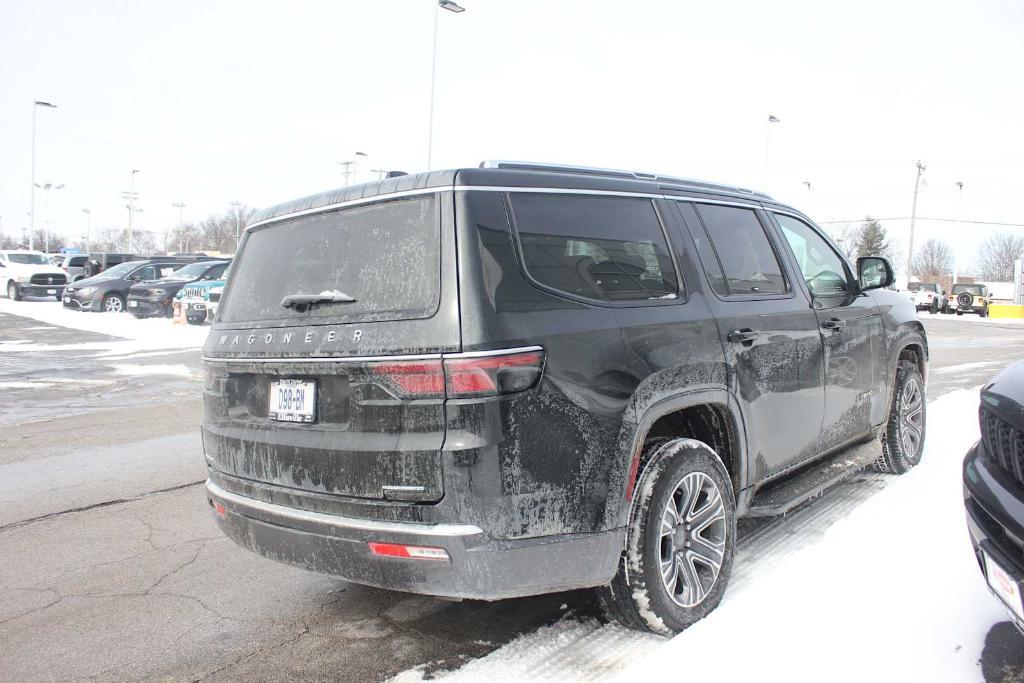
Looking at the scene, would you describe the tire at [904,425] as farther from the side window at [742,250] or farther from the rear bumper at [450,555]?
the rear bumper at [450,555]

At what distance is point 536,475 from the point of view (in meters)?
2.61

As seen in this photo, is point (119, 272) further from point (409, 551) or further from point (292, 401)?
point (409, 551)

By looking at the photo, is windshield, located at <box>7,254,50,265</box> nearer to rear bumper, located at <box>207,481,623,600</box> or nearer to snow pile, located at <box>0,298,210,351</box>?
snow pile, located at <box>0,298,210,351</box>

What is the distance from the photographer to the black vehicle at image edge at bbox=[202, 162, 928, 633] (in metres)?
2.56

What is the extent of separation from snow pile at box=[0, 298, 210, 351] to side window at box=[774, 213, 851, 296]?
11528mm

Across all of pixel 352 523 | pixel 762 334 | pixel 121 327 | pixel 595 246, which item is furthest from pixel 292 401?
pixel 121 327

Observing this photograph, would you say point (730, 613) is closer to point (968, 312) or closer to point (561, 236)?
point (561, 236)

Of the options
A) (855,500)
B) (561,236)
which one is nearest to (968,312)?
(855,500)

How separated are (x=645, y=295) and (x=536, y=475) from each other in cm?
98

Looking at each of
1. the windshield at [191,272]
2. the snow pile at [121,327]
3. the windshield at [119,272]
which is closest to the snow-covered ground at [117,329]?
the snow pile at [121,327]

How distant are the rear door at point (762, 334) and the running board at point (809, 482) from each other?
13cm

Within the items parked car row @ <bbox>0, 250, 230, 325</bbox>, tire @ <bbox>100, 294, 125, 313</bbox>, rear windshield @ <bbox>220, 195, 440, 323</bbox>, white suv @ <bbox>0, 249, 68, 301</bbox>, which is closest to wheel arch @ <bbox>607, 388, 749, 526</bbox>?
rear windshield @ <bbox>220, 195, 440, 323</bbox>

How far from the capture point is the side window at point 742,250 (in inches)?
149

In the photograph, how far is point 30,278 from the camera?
30609 mm
